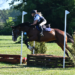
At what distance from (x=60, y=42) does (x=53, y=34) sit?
55 centimetres

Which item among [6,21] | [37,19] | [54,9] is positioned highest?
A: [37,19]

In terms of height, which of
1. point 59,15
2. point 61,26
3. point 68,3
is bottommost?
point 61,26

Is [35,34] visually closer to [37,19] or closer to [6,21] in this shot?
[37,19]

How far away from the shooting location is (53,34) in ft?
29.1

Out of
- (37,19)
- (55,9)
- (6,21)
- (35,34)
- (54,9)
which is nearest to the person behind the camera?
(37,19)

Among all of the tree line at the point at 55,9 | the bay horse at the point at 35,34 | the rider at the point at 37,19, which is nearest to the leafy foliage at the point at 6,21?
the tree line at the point at 55,9

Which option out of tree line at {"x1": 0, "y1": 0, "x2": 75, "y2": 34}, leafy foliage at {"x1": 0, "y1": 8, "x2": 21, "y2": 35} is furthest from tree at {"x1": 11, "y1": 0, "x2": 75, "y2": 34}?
leafy foliage at {"x1": 0, "y1": 8, "x2": 21, "y2": 35}

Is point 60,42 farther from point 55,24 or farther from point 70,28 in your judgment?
point 55,24

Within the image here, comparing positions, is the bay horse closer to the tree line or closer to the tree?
the tree line

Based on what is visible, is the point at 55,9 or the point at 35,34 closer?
the point at 35,34

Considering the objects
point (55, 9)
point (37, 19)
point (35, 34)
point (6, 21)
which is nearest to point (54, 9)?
point (55, 9)

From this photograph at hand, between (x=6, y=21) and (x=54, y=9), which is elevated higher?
(x=54, y=9)

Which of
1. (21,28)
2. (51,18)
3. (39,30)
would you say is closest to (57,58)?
(39,30)

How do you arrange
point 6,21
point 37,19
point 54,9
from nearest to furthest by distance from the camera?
point 37,19
point 54,9
point 6,21
